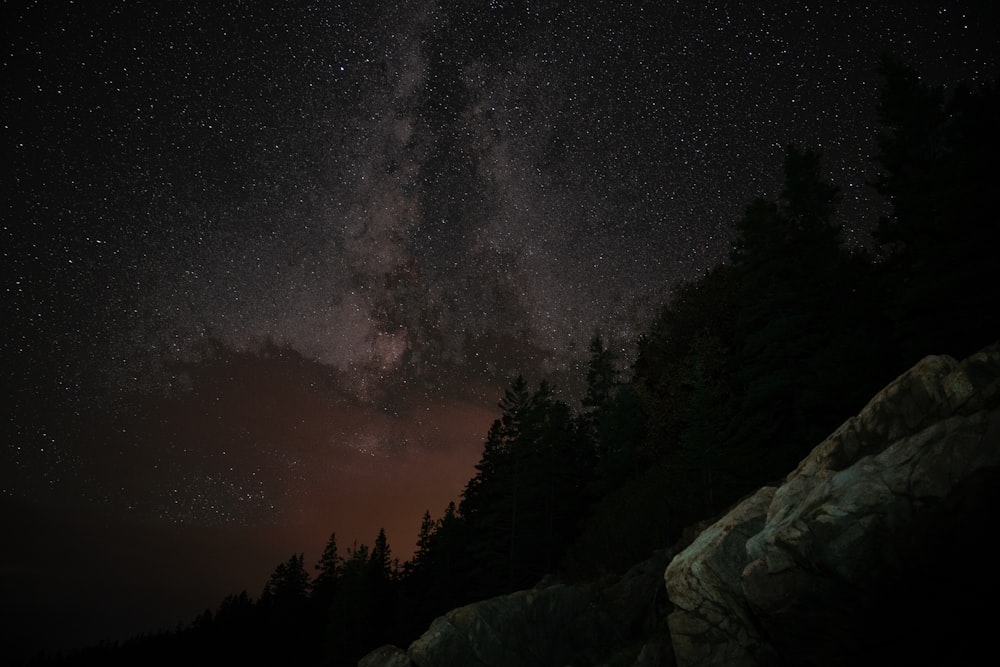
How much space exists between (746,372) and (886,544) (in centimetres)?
1875

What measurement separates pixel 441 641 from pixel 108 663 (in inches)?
4960

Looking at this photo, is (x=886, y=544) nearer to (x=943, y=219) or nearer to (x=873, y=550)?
(x=873, y=550)

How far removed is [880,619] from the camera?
10.4 m

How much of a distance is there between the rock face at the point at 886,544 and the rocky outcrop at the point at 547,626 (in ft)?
30.3

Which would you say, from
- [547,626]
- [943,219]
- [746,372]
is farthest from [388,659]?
[943,219]

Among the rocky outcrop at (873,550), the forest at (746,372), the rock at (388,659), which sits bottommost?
the rock at (388,659)

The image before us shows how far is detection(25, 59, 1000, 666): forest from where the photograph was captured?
1642 cm

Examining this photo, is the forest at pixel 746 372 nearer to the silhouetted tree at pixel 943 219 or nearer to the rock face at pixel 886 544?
the silhouetted tree at pixel 943 219

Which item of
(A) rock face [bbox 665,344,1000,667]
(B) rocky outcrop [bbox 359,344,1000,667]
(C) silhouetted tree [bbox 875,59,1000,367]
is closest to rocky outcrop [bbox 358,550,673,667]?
(B) rocky outcrop [bbox 359,344,1000,667]

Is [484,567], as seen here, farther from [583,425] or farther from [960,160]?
[960,160]

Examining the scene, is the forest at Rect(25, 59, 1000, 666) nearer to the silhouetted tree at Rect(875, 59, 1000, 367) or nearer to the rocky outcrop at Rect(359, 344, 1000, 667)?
the silhouetted tree at Rect(875, 59, 1000, 367)

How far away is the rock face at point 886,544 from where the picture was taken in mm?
9195

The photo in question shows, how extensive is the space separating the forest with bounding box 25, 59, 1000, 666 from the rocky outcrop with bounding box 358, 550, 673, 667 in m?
2.54

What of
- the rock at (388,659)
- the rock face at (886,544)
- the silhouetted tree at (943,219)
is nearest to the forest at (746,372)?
the silhouetted tree at (943,219)
